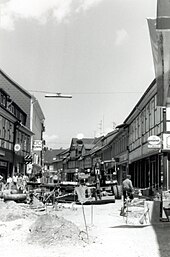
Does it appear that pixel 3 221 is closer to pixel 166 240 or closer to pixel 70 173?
pixel 166 240

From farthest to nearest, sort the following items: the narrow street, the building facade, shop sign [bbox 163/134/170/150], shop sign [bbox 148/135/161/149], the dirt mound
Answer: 1. the building facade
2. shop sign [bbox 148/135/161/149]
3. shop sign [bbox 163/134/170/150]
4. the dirt mound
5. the narrow street

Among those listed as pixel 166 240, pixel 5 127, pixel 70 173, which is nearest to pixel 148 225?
pixel 166 240

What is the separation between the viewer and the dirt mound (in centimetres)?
847

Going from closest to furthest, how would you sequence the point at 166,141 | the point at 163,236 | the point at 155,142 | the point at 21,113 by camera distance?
the point at 163,236 < the point at 166,141 < the point at 155,142 < the point at 21,113

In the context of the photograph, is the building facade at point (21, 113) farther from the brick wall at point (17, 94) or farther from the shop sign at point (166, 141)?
the shop sign at point (166, 141)

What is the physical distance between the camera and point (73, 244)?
27.2 feet

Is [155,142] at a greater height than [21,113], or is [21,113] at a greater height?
[21,113]

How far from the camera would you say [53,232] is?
28.8 feet

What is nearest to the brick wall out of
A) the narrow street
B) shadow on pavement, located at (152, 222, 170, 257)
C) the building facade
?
the building facade

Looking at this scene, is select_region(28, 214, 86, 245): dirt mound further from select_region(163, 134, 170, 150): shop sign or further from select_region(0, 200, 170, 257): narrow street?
select_region(163, 134, 170, 150): shop sign

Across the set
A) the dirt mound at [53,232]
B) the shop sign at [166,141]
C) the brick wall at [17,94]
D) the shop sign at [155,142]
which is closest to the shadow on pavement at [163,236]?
the dirt mound at [53,232]

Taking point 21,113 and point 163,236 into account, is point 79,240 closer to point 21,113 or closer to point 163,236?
Answer: point 163,236

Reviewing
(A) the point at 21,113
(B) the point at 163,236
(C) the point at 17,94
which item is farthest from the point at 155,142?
(C) the point at 17,94

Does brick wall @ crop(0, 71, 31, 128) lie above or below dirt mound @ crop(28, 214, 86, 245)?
above
